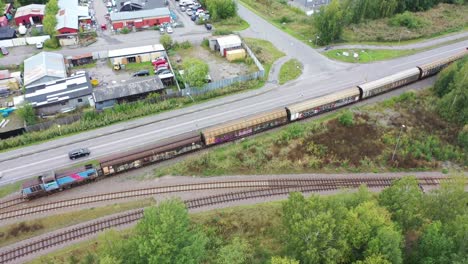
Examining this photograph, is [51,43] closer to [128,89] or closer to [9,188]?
[128,89]

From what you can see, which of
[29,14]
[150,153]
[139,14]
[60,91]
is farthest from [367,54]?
[29,14]

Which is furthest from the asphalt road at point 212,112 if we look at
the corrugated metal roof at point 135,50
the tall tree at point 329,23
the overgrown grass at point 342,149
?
the corrugated metal roof at point 135,50

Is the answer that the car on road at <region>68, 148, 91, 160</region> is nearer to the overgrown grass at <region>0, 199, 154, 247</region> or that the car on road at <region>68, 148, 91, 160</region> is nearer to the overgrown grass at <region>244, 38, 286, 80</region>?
the overgrown grass at <region>0, 199, 154, 247</region>

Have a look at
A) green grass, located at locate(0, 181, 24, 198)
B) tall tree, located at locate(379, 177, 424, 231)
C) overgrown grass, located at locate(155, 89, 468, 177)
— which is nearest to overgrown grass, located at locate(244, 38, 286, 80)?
overgrown grass, located at locate(155, 89, 468, 177)

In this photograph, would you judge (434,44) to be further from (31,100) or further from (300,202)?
(31,100)

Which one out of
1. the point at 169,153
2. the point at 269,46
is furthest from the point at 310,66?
the point at 169,153

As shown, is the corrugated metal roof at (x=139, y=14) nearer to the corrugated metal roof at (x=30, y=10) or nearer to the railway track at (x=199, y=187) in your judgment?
the corrugated metal roof at (x=30, y=10)
